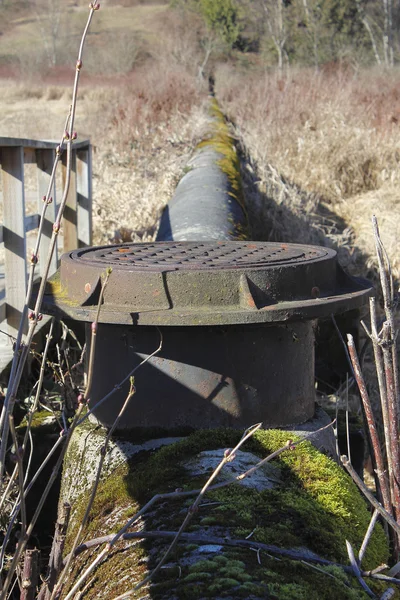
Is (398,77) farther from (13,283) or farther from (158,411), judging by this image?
(158,411)

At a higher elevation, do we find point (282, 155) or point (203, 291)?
point (203, 291)

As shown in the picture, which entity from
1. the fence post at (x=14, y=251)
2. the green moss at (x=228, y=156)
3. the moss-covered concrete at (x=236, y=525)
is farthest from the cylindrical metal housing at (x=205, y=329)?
the green moss at (x=228, y=156)

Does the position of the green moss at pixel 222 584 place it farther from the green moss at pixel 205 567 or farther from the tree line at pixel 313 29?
the tree line at pixel 313 29

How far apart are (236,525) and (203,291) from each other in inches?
27.9

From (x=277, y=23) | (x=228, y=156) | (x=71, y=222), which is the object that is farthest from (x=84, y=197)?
(x=277, y=23)

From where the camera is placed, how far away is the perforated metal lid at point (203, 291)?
2.10m

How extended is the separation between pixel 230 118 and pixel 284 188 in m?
5.55

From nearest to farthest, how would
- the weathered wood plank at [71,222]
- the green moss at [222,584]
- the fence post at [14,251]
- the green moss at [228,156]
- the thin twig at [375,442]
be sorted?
1. the green moss at [222,584]
2. the thin twig at [375,442]
3. the fence post at [14,251]
4. the green moss at [228,156]
5. the weathered wood plank at [71,222]

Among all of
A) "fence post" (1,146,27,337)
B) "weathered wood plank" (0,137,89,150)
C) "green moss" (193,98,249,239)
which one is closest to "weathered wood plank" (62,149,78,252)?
"weathered wood plank" (0,137,89,150)

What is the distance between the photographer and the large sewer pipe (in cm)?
214

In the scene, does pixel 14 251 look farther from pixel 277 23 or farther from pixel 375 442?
pixel 277 23

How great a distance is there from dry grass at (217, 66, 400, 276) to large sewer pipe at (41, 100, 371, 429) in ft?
16.0

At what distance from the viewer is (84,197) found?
21.4ft

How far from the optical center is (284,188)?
26.2ft
